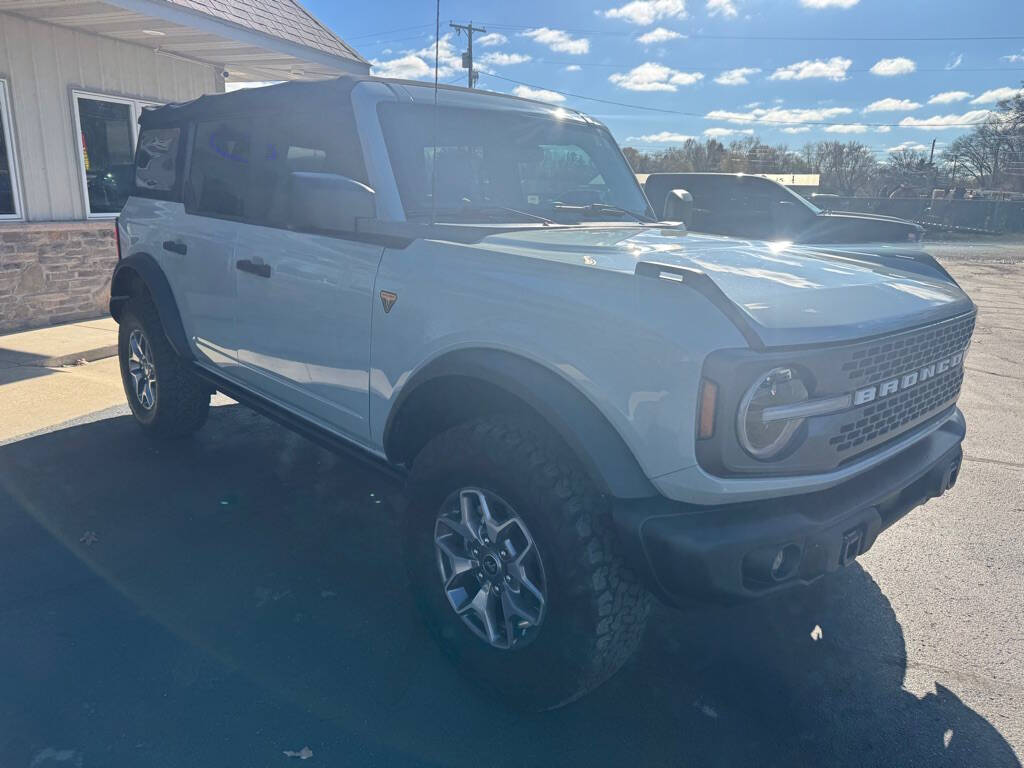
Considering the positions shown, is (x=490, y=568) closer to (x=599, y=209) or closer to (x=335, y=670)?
(x=335, y=670)

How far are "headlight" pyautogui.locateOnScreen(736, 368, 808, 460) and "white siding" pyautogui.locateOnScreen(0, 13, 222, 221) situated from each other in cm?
893

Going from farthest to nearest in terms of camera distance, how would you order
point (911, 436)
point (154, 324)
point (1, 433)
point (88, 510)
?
1. point (1, 433)
2. point (154, 324)
3. point (88, 510)
4. point (911, 436)

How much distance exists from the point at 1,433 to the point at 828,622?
5.28 metres

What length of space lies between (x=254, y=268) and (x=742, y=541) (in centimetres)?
261

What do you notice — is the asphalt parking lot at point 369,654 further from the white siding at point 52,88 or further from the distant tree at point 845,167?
the distant tree at point 845,167

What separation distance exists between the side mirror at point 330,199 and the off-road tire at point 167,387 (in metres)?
2.14

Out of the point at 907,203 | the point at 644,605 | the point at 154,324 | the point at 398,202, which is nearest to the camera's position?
the point at 644,605

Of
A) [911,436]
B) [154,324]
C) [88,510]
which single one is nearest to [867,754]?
[911,436]

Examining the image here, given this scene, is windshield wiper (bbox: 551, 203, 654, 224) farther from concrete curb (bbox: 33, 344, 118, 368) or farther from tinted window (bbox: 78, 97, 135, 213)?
tinted window (bbox: 78, 97, 135, 213)

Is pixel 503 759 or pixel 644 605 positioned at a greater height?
pixel 644 605

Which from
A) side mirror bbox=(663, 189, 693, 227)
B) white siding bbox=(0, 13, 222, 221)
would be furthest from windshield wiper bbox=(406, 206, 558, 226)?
white siding bbox=(0, 13, 222, 221)

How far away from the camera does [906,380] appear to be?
2516mm

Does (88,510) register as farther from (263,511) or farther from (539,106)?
(539,106)

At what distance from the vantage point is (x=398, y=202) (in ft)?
10.1
